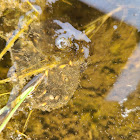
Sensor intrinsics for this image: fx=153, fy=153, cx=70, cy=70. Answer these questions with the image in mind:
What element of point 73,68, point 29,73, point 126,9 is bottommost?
point 29,73

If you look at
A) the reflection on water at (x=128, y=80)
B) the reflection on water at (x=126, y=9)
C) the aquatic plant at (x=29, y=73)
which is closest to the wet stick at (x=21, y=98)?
the aquatic plant at (x=29, y=73)

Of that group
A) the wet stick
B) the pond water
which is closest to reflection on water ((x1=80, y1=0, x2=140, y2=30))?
the pond water

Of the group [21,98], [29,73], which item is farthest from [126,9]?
[21,98]

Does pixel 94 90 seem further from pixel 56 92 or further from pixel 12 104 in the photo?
pixel 12 104

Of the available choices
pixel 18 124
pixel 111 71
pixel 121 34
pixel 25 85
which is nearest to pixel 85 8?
pixel 121 34

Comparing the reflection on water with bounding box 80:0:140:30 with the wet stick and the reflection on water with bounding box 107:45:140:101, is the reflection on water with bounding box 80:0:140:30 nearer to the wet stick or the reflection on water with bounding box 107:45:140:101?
the reflection on water with bounding box 107:45:140:101

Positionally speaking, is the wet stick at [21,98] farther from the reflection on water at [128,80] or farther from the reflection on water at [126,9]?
the reflection on water at [126,9]

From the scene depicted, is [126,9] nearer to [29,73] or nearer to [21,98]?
[29,73]

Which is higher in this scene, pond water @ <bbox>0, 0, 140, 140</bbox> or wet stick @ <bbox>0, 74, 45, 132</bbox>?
pond water @ <bbox>0, 0, 140, 140</bbox>
